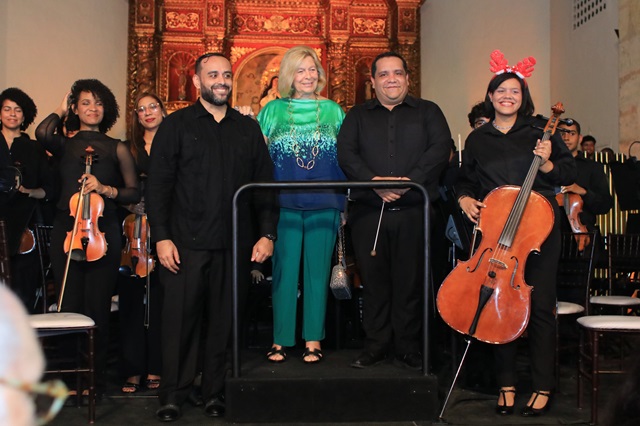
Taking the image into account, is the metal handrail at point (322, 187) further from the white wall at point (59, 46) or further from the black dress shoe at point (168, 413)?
the white wall at point (59, 46)

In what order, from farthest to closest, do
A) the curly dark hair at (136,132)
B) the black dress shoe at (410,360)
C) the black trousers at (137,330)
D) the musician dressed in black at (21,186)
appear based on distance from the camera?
1. the curly dark hair at (136,132)
2. the musician dressed in black at (21,186)
3. the black trousers at (137,330)
4. the black dress shoe at (410,360)

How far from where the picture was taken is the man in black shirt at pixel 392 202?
13.4ft

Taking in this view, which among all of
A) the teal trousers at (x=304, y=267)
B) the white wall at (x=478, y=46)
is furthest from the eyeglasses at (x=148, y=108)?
the white wall at (x=478, y=46)

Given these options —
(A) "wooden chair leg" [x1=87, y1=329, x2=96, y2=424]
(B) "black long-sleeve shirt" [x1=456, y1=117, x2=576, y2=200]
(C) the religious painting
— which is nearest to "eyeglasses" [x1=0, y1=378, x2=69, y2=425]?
(A) "wooden chair leg" [x1=87, y1=329, x2=96, y2=424]

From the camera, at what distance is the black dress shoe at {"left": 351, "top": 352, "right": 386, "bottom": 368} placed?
3.94 metres

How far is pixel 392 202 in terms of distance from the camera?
4.12 metres

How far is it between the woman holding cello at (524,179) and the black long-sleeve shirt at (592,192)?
174 centimetres

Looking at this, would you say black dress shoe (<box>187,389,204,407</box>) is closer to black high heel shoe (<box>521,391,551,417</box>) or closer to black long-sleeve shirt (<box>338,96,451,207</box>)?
black long-sleeve shirt (<box>338,96,451,207</box>)

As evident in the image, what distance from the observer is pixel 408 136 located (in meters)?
4.20

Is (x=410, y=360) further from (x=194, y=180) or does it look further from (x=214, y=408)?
(x=194, y=180)

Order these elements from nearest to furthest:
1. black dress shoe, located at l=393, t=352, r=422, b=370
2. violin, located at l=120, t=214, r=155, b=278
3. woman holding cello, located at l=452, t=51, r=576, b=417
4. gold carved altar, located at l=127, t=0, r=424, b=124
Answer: woman holding cello, located at l=452, t=51, r=576, b=417 → black dress shoe, located at l=393, t=352, r=422, b=370 → violin, located at l=120, t=214, r=155, b=278 → gold carved altar, located at l=127, t=0, r=424, b=124

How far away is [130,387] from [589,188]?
345 cm

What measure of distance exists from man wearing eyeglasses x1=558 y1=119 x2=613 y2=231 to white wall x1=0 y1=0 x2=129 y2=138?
6.93 metres

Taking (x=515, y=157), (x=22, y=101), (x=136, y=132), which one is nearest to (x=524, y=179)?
(x=515, y=157)
